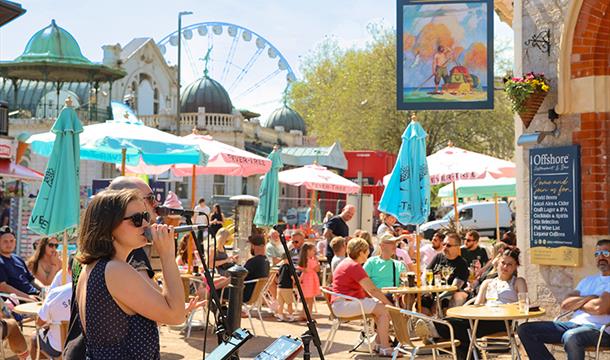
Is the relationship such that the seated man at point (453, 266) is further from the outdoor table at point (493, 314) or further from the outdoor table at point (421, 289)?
the outdoor table at point (493, 314)

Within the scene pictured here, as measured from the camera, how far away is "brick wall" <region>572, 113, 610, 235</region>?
874cm

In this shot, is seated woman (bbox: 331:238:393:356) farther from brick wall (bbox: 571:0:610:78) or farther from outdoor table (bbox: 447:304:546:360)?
brick wall (bbox: 571:0:610:78)

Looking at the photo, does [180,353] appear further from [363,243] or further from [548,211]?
[548,211]

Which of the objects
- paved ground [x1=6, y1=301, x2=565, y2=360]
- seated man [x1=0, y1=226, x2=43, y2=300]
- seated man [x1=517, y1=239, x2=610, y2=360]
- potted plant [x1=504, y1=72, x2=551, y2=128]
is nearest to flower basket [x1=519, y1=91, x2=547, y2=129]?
potted plant [x1=504, y1=72, x2=551, y2=128]

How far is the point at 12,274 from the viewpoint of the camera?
30.5 ft

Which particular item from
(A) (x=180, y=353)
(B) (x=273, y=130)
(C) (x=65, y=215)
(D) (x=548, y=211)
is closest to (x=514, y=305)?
(D) (x=548, y=211)

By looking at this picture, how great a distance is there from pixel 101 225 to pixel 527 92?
654cm

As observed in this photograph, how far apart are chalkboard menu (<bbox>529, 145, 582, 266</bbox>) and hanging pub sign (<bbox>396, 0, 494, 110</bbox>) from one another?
4.37 feet

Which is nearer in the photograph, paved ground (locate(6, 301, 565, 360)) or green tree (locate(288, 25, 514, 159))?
paved ground (locate(6, 301, 565, 360))

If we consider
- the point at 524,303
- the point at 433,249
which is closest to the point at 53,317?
the point at 524,303

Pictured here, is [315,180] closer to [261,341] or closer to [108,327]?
[261,341]

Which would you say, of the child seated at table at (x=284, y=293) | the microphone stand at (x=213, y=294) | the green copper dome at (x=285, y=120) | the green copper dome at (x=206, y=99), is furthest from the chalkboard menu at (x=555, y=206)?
the green copper dome at (x=285, y=120)

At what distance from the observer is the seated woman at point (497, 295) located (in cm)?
852

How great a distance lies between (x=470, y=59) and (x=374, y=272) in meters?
2.82
